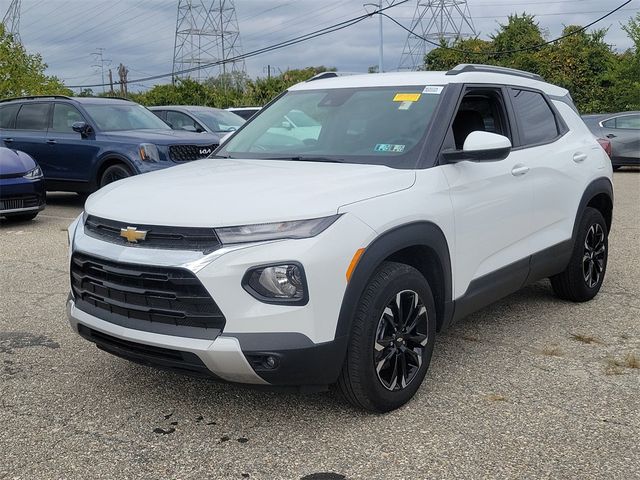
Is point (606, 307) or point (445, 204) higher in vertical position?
point (445, 204)

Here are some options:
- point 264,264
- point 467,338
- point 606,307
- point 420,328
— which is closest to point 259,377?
point 264,264

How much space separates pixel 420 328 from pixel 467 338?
4.03ft

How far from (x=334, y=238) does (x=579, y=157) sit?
114 inches

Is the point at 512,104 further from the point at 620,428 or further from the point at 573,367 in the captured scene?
the point at 620,428

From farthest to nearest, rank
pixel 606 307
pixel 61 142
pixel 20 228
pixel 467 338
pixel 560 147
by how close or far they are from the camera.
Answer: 1. pixel 61 142
2. pixel 20 228
3. pixel 606 307
4. pixel 560 147
5. pixel 467 338

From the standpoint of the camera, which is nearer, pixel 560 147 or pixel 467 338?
pixel 467 338

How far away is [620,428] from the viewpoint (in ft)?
11.0

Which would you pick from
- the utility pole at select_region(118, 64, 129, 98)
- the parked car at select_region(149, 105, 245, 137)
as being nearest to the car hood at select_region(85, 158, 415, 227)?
→ the parked car at select_region(149, 105, 245, 137)

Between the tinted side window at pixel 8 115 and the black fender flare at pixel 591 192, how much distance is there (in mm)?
9708

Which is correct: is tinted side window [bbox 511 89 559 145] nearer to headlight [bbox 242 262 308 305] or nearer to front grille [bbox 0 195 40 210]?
headlight [bbox 242 262 308 305]

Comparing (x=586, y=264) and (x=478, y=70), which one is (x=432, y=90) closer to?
(x=478, y=70)

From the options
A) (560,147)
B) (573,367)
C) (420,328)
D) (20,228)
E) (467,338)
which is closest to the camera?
(420,328)

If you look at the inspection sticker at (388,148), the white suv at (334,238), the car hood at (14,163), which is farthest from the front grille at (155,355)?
the car hood at (14,163)

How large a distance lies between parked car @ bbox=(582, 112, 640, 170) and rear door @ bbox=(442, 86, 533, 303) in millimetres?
13402
